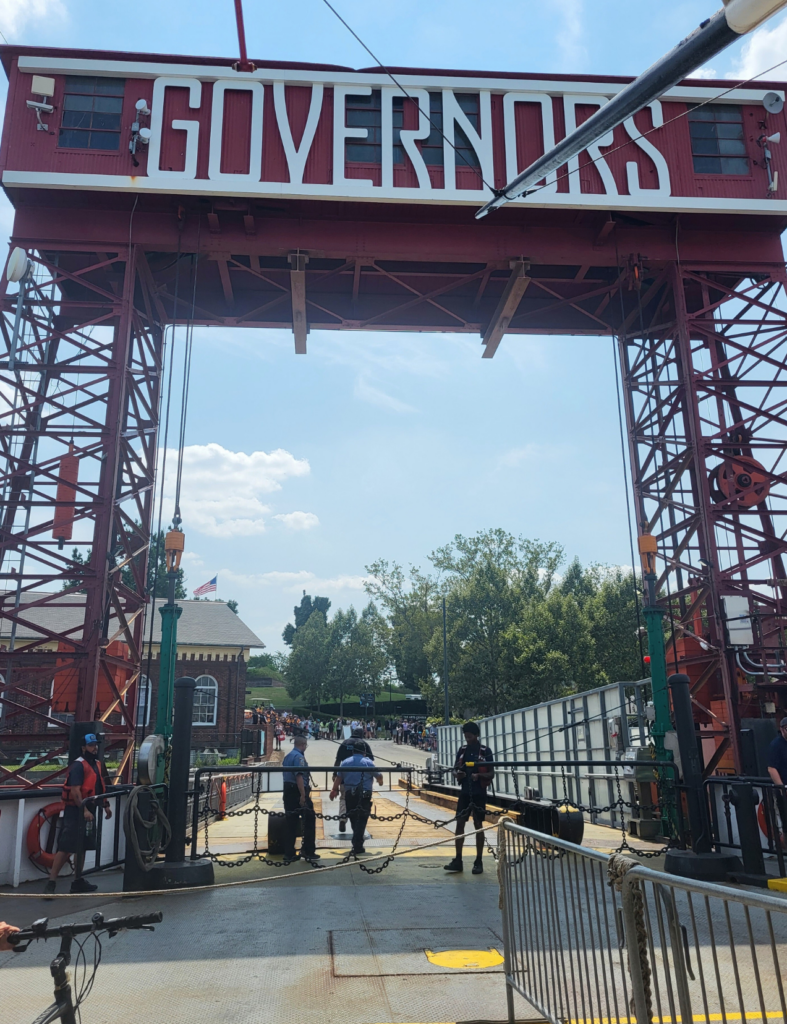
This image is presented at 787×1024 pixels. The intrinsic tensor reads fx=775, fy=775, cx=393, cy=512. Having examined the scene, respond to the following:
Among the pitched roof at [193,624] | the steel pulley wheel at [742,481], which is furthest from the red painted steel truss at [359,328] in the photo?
the pitched roof at [193,624]

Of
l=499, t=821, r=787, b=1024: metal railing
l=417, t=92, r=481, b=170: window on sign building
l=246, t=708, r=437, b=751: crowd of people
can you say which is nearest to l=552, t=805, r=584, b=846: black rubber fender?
l=499, t=821, r=787, b=1024: metal railing

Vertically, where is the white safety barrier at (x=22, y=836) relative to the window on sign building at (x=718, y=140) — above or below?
below

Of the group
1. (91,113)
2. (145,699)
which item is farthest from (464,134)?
(145,699)

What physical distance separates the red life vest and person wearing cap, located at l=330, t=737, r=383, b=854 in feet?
10.5

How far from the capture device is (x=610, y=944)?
388cm

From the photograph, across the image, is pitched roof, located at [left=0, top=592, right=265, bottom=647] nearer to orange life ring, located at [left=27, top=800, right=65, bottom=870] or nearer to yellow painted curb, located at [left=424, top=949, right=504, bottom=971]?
orange life ring, located at [left=27, top=800, right=65, bottom=870]

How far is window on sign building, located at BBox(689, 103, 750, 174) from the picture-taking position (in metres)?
17.9

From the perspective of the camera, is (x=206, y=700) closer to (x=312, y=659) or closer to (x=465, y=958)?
(x=465, y=958)

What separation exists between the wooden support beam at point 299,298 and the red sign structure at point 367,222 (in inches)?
2.7

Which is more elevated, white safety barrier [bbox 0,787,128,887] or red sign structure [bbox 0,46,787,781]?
red sign structure [bbox 0,46,787,781]

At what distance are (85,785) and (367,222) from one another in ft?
43.2

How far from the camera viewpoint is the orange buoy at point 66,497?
15.5 m

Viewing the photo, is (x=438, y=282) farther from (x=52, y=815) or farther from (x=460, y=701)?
(x=460, y=701)

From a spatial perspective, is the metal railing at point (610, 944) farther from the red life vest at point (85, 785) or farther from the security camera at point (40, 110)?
the security camera at point (40, 110)
